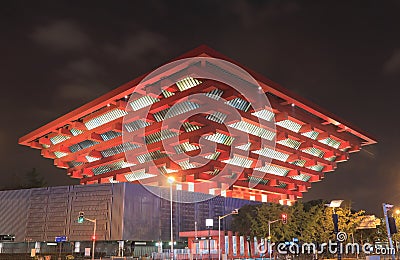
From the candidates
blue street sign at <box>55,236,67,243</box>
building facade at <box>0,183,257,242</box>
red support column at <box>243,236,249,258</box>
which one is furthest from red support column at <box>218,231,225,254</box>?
blue street sign at <box>55,236,67,243</box>

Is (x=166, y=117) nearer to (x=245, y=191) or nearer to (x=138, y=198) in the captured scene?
(x=138, y=198)

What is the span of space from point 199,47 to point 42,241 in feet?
157

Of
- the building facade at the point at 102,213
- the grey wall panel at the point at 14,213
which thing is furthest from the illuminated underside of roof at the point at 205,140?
the grey wall panel at the point at 14,213

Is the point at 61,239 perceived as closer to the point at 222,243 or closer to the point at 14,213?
the point at 14,213

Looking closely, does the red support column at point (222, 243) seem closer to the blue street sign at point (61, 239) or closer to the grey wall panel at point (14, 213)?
the blue street sign at point (61, 239)

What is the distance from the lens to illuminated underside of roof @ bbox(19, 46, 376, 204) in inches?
2598

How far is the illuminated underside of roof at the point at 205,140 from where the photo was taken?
66000mm

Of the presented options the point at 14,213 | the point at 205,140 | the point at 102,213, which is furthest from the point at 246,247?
the point at 14,213

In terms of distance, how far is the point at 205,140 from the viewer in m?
67.5

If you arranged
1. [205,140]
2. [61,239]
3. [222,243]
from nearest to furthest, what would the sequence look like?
[222,243] → [205,140] → [61,239]

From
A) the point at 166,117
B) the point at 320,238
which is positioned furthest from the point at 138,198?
the point at 320,238

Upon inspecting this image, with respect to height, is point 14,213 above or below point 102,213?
above

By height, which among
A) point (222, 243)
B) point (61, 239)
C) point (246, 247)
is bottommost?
point (246, 247)

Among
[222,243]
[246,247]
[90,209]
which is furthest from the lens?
[90,209]
